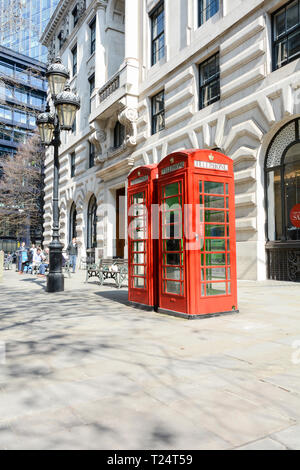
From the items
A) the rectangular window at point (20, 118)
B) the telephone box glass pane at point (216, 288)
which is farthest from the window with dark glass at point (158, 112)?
the rectangular window at point (20, 118)

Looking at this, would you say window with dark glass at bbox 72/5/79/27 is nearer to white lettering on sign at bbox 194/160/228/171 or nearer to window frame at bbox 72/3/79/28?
window frame at bbox 72/3/79/28

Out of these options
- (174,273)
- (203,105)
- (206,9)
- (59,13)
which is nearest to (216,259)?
(174,273)

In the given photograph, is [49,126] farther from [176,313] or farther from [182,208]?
[176,313]

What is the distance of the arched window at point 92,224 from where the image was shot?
2245cm

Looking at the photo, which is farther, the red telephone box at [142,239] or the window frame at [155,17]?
the window frame at [155,17]

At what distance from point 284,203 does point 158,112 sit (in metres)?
8.01

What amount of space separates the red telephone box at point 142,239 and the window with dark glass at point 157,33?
36.8 ft

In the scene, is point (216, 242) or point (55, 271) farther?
point (55, 271)

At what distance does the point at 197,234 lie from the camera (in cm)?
615

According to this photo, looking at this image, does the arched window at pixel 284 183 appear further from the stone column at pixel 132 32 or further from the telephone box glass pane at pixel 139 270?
the stone column at pixel 132 32

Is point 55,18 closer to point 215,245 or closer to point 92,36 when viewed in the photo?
point 92,36

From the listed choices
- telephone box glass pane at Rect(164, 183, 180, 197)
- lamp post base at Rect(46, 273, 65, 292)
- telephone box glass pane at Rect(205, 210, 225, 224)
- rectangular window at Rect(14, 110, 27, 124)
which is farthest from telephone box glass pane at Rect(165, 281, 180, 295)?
rectangular window at Rect(14, 110, 27, 124)

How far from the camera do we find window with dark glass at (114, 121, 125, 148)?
19852 millimetres

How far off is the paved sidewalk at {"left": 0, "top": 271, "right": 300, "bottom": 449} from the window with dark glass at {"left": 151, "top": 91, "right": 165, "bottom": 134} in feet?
39.2
